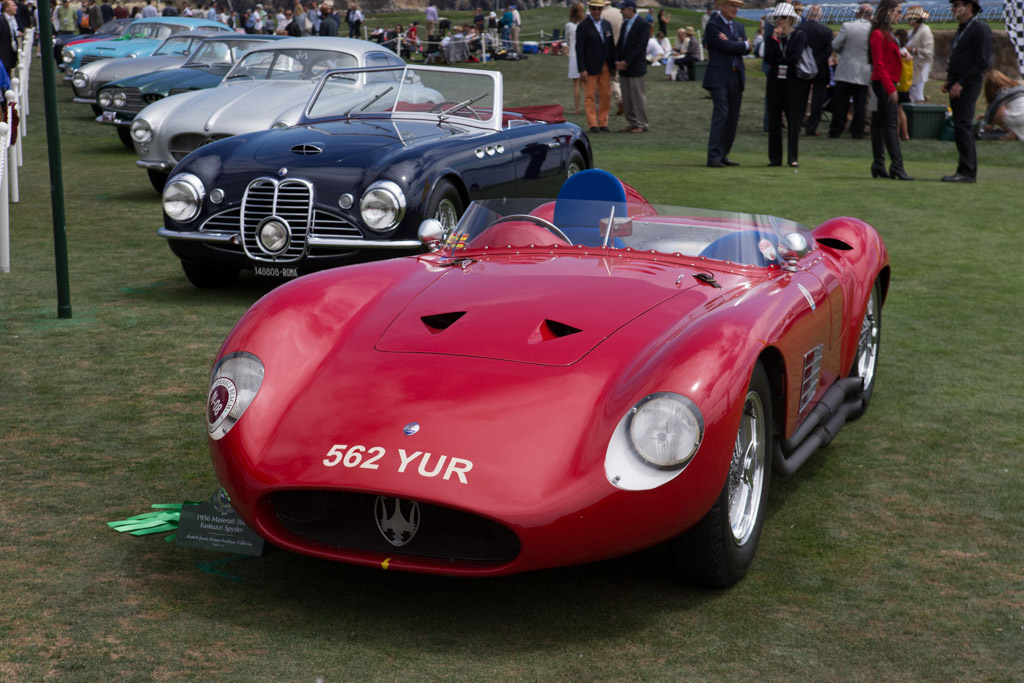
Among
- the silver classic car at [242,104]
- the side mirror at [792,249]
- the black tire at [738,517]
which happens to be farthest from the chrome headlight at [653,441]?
the silver classic car at [242,104]

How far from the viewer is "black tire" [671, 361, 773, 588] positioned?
10.6ft

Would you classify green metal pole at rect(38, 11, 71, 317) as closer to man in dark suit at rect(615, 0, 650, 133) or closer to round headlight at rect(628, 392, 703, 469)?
round headlight at rect(628, 392, 703, 469)

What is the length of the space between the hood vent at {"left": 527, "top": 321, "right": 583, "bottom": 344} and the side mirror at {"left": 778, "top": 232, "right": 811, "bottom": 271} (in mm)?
1046

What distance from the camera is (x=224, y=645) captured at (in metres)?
2.94

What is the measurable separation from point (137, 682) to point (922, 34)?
19633 mm

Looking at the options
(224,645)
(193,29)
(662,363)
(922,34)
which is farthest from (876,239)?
(193,29)

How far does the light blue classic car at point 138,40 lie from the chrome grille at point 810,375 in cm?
1819

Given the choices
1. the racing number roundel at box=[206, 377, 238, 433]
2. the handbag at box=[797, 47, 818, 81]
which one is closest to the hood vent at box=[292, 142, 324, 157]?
the racing number roundel at box=[206, 377, 238, 433]

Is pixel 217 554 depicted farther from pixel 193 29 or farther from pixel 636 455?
pixel 193 29

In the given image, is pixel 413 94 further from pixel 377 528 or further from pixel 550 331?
pixel 377 528

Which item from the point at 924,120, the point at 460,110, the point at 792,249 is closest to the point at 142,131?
the point at 460,110

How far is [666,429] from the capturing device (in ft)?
10.0

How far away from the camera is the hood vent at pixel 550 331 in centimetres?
342

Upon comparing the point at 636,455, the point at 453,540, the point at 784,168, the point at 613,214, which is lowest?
the point at 784,168
